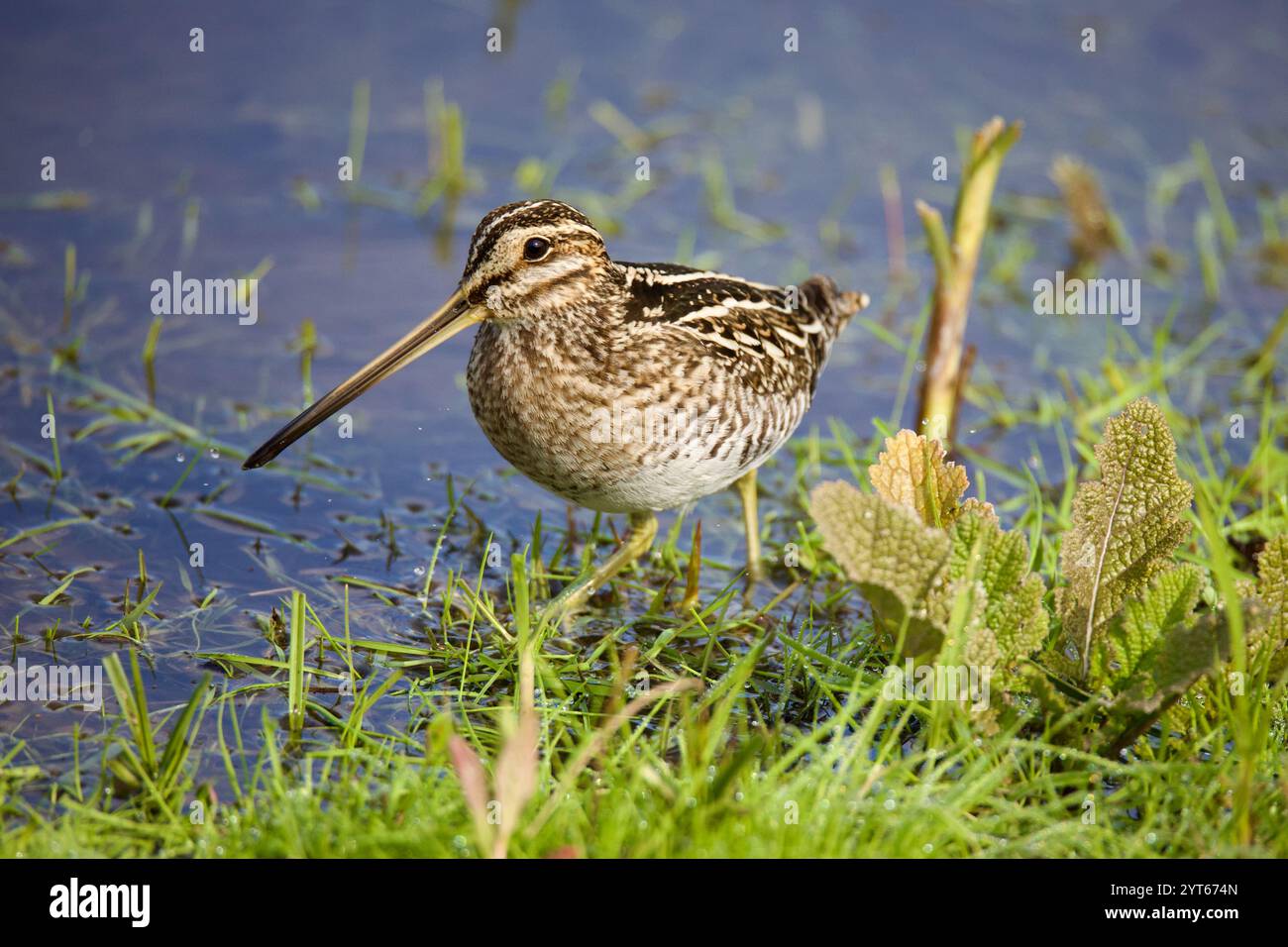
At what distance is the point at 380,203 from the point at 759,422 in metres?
4.33

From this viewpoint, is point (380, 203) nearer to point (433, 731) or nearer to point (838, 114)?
point (838, 114)

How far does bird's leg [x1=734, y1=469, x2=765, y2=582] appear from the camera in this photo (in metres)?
6.57

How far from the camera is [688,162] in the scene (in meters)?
9.95

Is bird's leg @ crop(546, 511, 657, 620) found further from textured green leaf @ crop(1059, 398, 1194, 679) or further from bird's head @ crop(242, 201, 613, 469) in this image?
textured green leaf @ crop(1059, 398, 1194, 679)

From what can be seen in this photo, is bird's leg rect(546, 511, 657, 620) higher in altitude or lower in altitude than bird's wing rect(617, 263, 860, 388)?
lower

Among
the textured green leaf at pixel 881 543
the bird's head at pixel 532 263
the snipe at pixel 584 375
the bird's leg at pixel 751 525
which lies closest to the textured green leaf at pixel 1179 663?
the textured green leaf at pixel 881 543

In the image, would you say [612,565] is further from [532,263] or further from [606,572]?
[532,263]

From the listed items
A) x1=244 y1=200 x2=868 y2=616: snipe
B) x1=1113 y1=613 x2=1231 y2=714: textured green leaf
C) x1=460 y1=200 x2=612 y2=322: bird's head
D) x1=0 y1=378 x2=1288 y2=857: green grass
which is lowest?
x1=0 y1=378 x2=1288 y2=857: green grass

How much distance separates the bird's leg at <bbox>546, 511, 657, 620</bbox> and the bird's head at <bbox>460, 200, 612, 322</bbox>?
1.05 m

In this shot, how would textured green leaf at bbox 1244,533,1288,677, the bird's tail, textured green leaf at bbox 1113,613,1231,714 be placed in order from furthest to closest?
1. the bird's tail
2. textured green leaf at bbox 1244,533,1288,677
3. textured green leaf at bbox 1113,613,1231,714

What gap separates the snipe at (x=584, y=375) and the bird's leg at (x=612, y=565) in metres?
0.02

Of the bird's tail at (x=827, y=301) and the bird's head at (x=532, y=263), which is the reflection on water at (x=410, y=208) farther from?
the bird's head at (x=532, y=263)

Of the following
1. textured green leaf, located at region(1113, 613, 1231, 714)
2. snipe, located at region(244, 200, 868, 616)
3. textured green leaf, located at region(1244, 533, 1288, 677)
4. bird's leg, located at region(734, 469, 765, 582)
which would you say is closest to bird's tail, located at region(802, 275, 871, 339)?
bird's leg, located at region(734, 469, 765, 582)

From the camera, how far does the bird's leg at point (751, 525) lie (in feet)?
21.5
